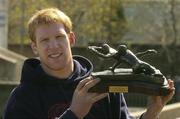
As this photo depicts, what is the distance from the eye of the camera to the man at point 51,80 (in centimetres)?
349

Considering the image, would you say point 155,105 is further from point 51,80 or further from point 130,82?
point 51,80

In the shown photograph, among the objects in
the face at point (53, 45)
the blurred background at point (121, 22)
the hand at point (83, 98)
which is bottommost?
the blurred background at point (121, 22)

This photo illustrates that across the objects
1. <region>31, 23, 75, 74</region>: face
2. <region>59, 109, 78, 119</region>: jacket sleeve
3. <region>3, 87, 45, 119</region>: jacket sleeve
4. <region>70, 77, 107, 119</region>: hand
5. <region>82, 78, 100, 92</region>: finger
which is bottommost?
<region>3, 87, 45, 119</region>: jacket sleeve

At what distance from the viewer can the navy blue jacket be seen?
3508mm

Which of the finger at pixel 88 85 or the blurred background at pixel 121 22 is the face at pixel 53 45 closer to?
the finger at pixel 88 85

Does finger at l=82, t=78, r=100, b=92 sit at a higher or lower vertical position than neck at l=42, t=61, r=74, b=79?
higher

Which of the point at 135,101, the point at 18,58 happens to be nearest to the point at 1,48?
the point at 18,58

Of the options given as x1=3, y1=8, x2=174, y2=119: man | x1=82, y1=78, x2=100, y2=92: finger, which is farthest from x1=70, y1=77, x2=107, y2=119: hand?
x1=3, y1=8, x2=174, y2=119: man

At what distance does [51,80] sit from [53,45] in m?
0.26

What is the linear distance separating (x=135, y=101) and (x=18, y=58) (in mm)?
3755

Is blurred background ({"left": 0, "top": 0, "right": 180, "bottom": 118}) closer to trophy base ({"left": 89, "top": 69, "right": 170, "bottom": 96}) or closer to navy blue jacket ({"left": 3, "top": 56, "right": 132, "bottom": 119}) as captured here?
navy blue jacket ({"left": 3, "top": 56, "right": 132, "bottom": 119})

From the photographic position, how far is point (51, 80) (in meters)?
3.63

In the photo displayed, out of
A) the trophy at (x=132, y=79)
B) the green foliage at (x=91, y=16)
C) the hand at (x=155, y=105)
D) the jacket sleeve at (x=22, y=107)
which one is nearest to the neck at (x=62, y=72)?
the jacket sleeve at (x=22, y=107)

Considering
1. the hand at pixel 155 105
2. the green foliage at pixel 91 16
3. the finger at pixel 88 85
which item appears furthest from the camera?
the green foliage at pixel 91 16
